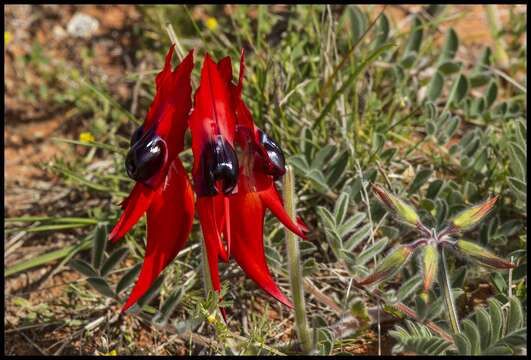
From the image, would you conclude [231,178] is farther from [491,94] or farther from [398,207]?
[491,94]

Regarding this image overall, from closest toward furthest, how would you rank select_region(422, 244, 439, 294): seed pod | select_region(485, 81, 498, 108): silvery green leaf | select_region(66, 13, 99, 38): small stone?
1. select_region(422, 244, 439, 294): seed pod
2. select_region(485, 81, 498, 108): silvery green leaf
3. select_region(66, 13, 99, 38): small stone

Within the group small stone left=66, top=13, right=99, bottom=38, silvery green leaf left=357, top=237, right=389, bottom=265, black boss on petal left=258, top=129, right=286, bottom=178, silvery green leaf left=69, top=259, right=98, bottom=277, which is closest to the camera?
black boss on petal left=258, top=129, right=286, bottom=178

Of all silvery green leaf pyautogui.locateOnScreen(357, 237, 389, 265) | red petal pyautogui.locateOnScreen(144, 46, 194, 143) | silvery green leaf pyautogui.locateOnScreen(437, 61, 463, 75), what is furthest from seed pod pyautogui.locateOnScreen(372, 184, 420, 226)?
silvery green leaf pyautogui.locateOnScreen(437, 61, 463, 75)

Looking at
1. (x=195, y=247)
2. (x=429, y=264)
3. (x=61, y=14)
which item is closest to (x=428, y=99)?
(x=195, y=247)

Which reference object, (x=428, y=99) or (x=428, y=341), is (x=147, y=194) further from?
(x=428, y=99)

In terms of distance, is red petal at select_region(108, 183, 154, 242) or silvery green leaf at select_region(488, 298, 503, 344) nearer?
red petal at select_region(108, 183, 154, 242)

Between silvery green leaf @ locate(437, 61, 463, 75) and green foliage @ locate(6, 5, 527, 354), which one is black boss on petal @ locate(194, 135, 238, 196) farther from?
silvery green leaf @ locate(437, 61, 463, 75)

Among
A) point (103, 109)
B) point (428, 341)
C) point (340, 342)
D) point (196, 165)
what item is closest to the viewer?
point (196, 165)

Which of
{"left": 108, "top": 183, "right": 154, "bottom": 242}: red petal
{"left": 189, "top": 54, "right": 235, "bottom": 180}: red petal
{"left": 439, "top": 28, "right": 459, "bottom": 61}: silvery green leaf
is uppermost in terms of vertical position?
{"left": 189, "top": 54, "right": 235, "bottom": 180}: red petal

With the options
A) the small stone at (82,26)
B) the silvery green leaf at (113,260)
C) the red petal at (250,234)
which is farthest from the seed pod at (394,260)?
the small stone at (82,26)
